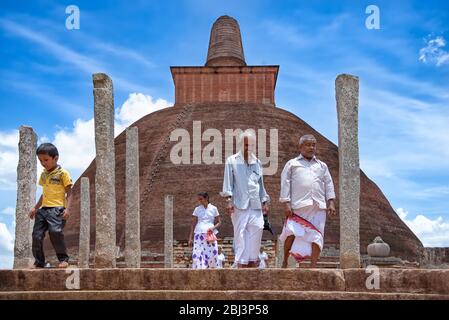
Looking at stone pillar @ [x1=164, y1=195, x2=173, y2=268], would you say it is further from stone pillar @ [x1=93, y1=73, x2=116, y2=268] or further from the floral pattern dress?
stone pillar @ [x1=93, y1=73, x2=116, y2=268]

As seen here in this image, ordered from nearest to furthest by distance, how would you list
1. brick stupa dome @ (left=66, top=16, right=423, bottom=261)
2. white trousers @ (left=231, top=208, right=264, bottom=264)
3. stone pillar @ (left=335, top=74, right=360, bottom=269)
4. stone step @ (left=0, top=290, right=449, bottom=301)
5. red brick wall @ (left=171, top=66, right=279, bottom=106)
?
stone step @ (left=0, top=290, right=449, bottom=301) → white trousers @ (left=231, top=208, right=264, bottom=264) → stone pillar @ (left=335, top=74, right=360, bottom=269) → brick stupa dome @ (left=66, top=16, right=423, bottom=261) → red brick wall @ (left=171, top=66, right=279, bottom=106)

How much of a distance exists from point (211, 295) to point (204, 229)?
590cm

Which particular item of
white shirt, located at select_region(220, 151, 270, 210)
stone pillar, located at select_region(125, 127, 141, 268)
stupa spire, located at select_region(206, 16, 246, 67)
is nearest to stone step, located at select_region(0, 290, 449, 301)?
white shirt, located at select_region(220, 151, 270, 210)

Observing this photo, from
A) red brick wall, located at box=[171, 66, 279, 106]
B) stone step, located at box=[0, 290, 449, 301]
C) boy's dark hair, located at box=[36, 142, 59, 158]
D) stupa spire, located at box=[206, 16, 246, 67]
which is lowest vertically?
stone step, located at box=[0, 290, 449, 301]

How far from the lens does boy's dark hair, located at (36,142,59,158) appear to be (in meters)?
7.89

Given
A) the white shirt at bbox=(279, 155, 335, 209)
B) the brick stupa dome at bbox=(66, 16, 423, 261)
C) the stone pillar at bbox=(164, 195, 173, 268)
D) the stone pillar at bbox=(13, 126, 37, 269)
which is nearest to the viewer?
the white shirt at bbox=(279, 155, 335, 209)

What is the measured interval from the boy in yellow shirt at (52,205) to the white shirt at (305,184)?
8.73ft

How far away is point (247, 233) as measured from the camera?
8.39 m

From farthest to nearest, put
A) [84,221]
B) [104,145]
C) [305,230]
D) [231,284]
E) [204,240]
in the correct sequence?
[84,221] < [204,240] < [104,145] < [305,230] < [231,284]

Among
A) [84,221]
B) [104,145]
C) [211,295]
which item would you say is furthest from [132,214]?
[211,295]

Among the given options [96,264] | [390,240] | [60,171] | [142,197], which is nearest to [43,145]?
[60,171]

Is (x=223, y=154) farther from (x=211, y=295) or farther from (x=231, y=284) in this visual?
→ (x=211, y=295)

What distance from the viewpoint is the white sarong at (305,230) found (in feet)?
26.3

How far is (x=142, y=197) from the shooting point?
35.5 m
